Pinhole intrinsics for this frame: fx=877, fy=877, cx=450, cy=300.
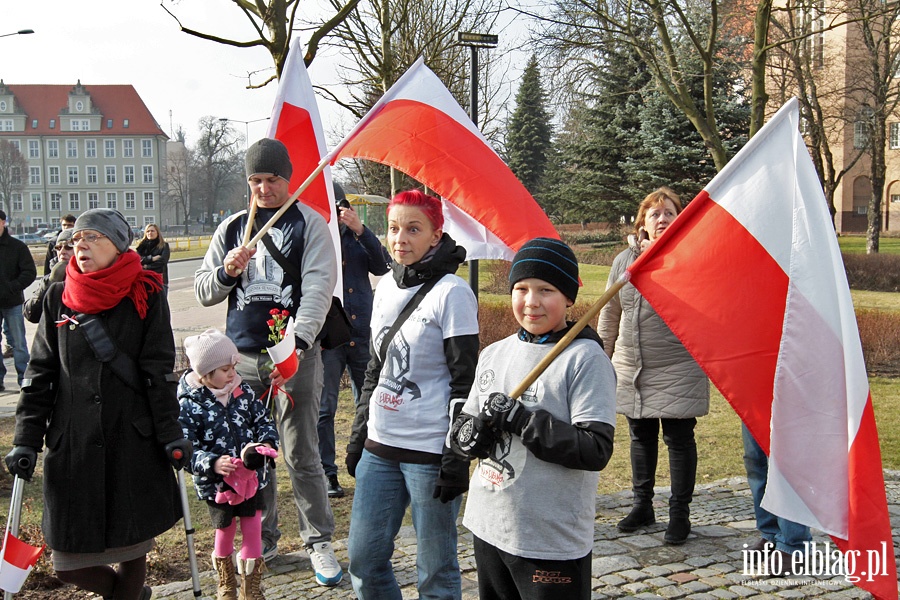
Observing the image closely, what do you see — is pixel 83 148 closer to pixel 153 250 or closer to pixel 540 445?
pixel 153 250

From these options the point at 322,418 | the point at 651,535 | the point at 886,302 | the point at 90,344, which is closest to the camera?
the point at 90,344

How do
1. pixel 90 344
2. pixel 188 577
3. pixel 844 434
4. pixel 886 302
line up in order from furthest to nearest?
pixel 886 302 → pixel 188 577 → pixel 90 344 → pixel 844 434

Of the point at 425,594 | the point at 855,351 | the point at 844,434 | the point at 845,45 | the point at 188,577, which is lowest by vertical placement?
the point at 188,577

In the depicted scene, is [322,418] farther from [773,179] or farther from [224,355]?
[773,179]

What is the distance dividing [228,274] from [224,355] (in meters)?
0.55

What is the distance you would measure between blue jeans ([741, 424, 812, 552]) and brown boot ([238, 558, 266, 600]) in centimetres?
260

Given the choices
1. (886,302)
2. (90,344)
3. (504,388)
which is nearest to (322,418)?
(90,344)

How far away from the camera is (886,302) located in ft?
66.4

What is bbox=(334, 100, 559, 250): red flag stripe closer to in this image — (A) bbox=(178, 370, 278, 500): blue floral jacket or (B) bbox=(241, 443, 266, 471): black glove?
(A) bbox=(178, 370, 278, 500): blue floral jacket

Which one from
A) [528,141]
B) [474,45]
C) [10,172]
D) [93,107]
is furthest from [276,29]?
[93,107]

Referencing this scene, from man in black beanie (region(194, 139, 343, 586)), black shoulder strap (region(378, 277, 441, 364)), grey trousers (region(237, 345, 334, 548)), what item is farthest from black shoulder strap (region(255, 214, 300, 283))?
black shoulder strap (region(378, 277, 441, 364))

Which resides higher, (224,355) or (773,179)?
(773,179)

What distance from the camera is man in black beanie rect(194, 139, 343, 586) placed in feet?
14.8

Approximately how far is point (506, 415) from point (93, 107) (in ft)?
336
